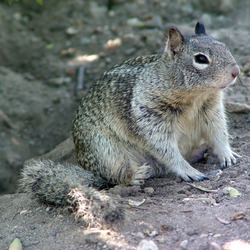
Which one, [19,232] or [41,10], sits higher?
[41,10]

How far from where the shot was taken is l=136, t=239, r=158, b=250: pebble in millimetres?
4145

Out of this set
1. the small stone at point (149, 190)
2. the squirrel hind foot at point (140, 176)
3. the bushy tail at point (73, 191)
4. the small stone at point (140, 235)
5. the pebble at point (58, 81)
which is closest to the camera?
the small stone at point (140, 235)

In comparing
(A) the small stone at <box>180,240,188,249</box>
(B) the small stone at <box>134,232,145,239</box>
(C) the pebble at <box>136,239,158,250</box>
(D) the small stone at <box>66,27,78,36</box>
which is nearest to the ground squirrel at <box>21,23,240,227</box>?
(B) the small stone at <box>134,232,145,239</box>

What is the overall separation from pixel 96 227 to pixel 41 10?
6.04 metres

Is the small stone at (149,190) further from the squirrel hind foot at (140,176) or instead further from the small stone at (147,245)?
the small stone at (147,245)

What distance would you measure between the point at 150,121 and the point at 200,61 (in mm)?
738

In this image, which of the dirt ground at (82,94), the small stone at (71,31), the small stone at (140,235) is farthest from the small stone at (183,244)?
the small stone at (71,31)

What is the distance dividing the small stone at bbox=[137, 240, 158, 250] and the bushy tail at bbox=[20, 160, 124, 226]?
1.24ft

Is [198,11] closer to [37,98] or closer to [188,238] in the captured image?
[37,98]

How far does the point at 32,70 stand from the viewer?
907 cm

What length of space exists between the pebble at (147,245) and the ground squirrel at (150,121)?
910 millimetres

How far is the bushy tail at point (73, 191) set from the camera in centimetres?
454

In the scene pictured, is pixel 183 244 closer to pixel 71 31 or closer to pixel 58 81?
pixel 58 81

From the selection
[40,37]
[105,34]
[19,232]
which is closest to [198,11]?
[105,34]
